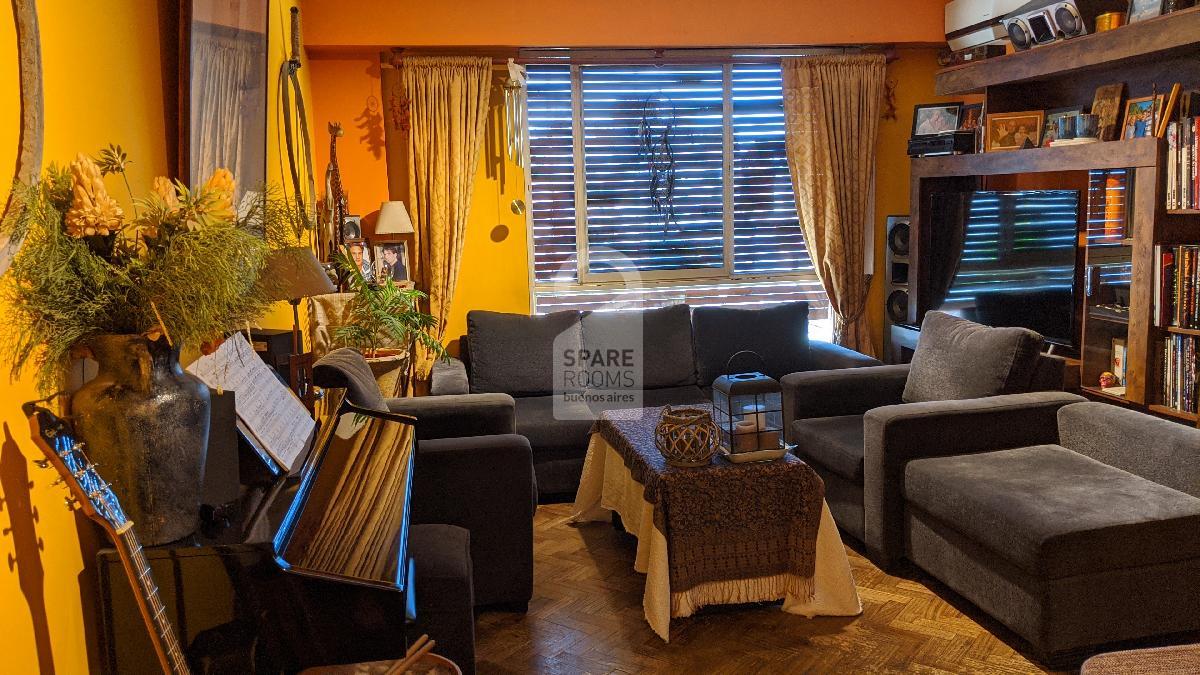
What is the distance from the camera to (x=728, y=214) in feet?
20.0

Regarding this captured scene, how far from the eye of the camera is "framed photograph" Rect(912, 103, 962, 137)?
556 centimetres

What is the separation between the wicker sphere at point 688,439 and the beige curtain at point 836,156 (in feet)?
10.3

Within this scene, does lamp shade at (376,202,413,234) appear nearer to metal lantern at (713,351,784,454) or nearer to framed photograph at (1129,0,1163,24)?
metal lantern at (713,351,784,454)

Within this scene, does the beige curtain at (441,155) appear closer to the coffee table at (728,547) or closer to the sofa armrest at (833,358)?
the sofa armrest at (833,358)

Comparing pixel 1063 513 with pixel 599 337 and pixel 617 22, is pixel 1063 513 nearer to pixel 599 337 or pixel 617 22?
pixel 599 337

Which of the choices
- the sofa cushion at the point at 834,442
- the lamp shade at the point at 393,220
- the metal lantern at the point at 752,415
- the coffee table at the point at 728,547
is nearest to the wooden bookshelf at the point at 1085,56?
the sofa cushion at the point at 834,442

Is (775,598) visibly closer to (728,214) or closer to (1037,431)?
(1037,431)

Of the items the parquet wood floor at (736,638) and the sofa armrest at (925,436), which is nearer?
the parquet wood floor at (736,638)

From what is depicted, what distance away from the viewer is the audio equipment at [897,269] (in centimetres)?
580

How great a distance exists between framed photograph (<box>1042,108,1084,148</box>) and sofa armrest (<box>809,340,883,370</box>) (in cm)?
140

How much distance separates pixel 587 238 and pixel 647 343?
3.60ft

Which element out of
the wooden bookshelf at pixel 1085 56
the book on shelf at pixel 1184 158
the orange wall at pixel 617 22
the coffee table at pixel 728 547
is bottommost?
the coffee table at pixel 728 547

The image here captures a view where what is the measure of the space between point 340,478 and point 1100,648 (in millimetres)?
2310

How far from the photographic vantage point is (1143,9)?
4.15 meters
